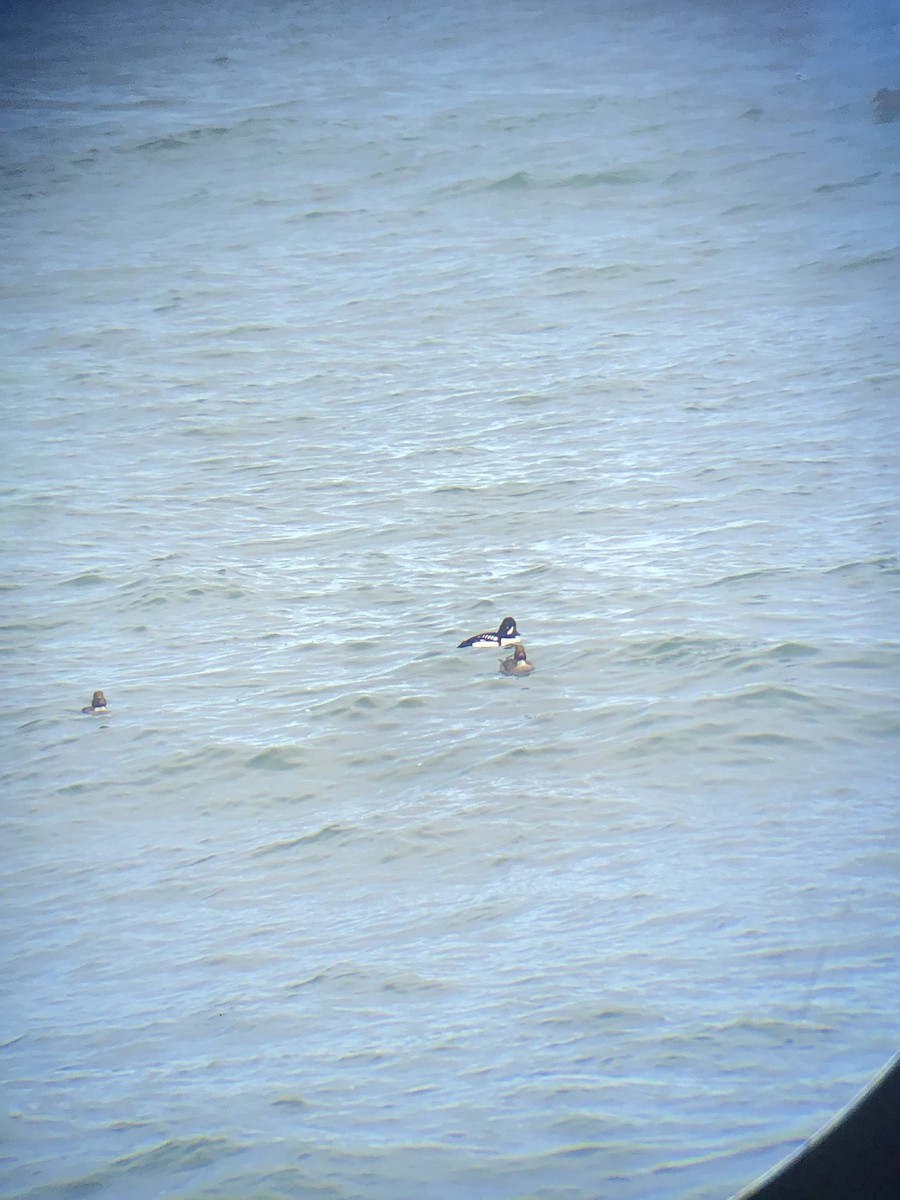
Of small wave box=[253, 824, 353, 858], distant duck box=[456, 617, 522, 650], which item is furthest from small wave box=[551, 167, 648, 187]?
small wave box=[253, 824, 353, 858]

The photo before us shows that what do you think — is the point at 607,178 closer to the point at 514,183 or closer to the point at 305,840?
the point at 514,183

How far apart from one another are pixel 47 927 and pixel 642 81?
167 inches

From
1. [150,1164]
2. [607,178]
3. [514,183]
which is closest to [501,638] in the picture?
[514,183]

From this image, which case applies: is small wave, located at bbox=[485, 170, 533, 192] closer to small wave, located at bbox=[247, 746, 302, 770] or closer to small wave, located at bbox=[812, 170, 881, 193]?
small wave, located at bbox=[812, 170, 881, 193]

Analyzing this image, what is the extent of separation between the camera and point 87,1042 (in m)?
1.91

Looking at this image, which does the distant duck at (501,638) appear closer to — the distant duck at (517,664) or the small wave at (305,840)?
the distant duck at (517,664)

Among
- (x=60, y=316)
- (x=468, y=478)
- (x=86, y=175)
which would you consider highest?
(x=86, y=175)

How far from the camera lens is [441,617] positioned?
4.78 meters

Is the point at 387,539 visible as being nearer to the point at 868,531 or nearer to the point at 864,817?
the point at 868,531

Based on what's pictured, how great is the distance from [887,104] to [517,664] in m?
2.21

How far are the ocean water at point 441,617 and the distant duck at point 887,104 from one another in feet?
0.21

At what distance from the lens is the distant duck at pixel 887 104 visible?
383cm

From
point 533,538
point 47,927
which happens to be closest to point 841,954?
point 47,927

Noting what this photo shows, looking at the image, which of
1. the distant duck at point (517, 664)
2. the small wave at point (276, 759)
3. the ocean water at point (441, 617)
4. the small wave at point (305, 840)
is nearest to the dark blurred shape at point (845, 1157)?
the ocean water at point (441, 617)
